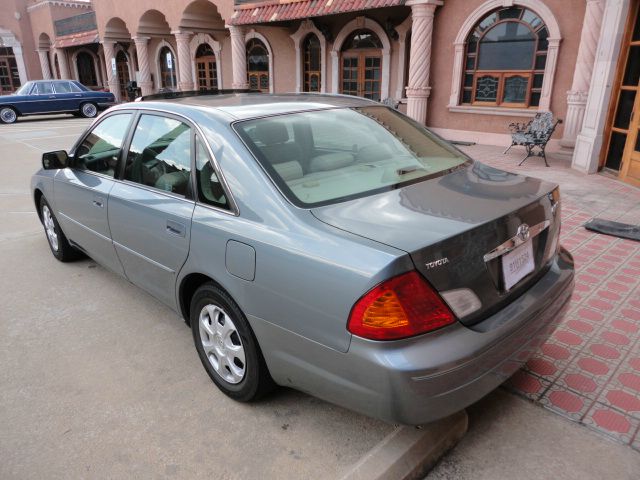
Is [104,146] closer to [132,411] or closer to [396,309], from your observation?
[132,411]

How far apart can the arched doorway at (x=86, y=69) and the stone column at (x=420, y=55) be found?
28.4 meters

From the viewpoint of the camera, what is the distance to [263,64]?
18688 mm

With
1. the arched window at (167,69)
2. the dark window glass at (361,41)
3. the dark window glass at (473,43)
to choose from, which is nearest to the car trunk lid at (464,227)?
the dark window glass at (473,43)

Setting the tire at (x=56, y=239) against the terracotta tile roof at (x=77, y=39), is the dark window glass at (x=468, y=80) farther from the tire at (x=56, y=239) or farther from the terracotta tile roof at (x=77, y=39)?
the terracotta tile roof at (x=77, y=39)

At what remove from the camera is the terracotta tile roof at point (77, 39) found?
26781mm

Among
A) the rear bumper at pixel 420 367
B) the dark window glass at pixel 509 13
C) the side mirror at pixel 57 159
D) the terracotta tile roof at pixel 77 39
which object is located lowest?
the rear bumper at pixel 420 367

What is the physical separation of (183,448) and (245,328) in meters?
0.63

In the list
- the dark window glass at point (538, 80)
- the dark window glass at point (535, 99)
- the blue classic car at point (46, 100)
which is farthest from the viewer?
the blue classic car at point (46, 100)

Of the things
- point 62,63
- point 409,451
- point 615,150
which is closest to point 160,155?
point 409,451

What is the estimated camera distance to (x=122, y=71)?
95.8 ft

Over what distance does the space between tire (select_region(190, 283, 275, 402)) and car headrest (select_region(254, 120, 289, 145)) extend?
81 cm

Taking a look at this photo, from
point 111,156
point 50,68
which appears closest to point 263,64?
point 111,156

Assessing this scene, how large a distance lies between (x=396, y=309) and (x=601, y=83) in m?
7.71

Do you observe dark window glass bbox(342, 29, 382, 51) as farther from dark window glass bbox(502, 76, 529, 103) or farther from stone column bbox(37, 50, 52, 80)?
stone column bbox(37, 50, 52, 80)
